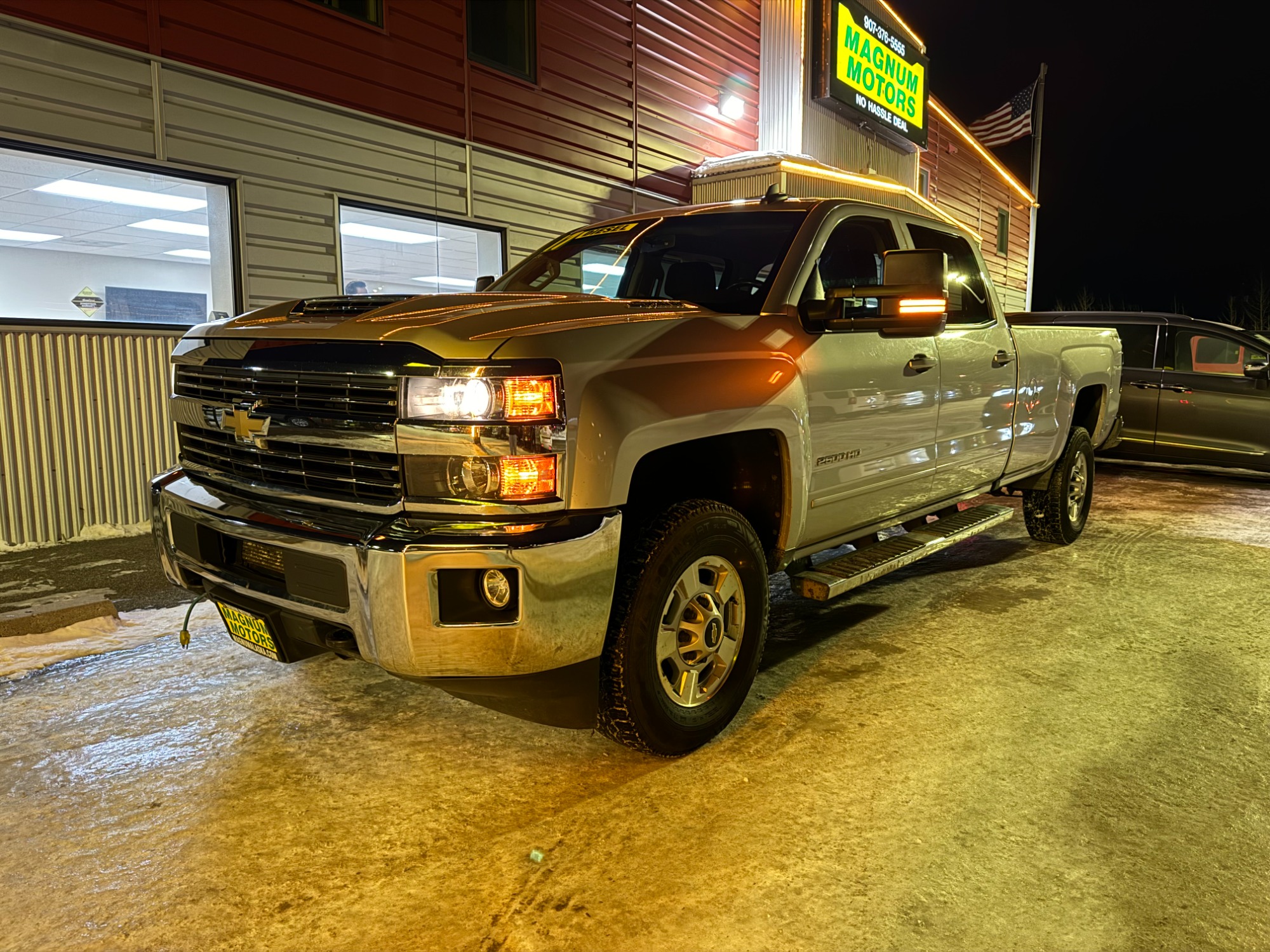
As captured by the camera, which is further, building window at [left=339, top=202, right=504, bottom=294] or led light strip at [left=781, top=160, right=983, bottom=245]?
led light strip at [left=781, top=160, right=983, bottom=245]

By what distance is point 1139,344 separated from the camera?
33.1 ft

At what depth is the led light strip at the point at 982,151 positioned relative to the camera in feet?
63.4

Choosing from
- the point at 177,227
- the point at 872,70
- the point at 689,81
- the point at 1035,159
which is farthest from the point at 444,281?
the point at 1035,159

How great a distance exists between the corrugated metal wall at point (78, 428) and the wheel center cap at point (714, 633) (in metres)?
5.46

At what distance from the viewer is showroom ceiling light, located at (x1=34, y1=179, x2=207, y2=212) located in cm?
661

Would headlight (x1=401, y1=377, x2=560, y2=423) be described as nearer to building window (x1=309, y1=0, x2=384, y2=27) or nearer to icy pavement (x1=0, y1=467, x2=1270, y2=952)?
icy pavement (x1=0, y1=467, x2=1270, y2=952)

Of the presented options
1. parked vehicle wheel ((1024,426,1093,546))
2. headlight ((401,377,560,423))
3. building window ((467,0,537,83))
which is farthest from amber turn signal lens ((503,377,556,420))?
building window ((467,0,537,83))

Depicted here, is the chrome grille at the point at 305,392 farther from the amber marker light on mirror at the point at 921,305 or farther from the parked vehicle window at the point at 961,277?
the parked vehicle window at the point at 961,277

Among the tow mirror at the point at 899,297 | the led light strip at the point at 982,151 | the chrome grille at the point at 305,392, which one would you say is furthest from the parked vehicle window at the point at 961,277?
the led light strip at the point at 982,151

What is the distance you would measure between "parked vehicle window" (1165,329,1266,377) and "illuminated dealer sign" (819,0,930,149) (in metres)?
6.42

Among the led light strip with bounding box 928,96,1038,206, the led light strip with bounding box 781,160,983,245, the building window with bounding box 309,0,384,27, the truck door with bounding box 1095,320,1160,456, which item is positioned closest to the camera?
the building window with bounding box 309,0,384,27

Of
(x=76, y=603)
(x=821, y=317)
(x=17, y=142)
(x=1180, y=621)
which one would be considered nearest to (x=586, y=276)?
(x=821, y=317)

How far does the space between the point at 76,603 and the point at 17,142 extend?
3401 mm

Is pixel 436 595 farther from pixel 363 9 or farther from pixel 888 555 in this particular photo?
pixel 363 9
